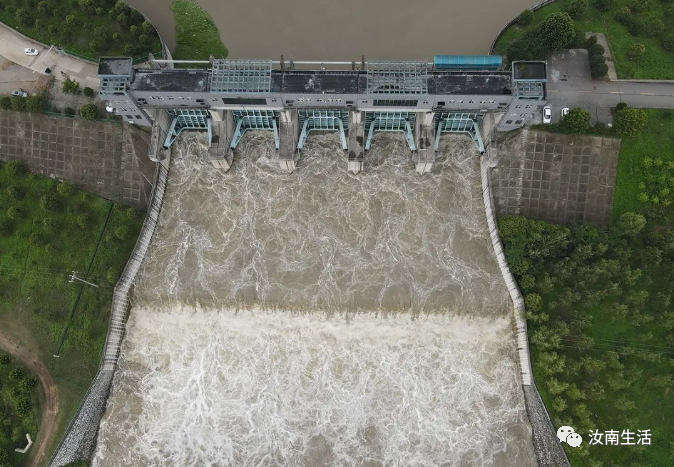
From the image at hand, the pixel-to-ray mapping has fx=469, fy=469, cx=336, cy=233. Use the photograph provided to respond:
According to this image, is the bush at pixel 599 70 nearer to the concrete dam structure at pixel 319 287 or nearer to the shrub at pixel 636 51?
the shrub at pixel 636 51

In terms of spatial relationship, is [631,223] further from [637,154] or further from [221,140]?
[221,140]

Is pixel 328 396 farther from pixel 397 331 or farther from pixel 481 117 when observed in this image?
pixel 481 117

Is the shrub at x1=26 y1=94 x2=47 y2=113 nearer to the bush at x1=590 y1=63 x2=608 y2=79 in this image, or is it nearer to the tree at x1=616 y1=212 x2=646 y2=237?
the bush at x1=590 y1=63 x2=608 y2=79

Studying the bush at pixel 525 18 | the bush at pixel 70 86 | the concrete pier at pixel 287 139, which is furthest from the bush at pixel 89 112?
the bush at pixel 525 18

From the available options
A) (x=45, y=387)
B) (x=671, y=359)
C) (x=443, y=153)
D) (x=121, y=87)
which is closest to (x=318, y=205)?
(x=443, y=153)

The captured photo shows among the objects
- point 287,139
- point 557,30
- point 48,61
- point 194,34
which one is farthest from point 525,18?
point 48,61

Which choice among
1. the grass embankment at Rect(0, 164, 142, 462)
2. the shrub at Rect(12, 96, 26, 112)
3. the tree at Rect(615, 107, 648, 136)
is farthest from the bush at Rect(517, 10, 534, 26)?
the shrub at Rect(12, 96, 26, 112)
